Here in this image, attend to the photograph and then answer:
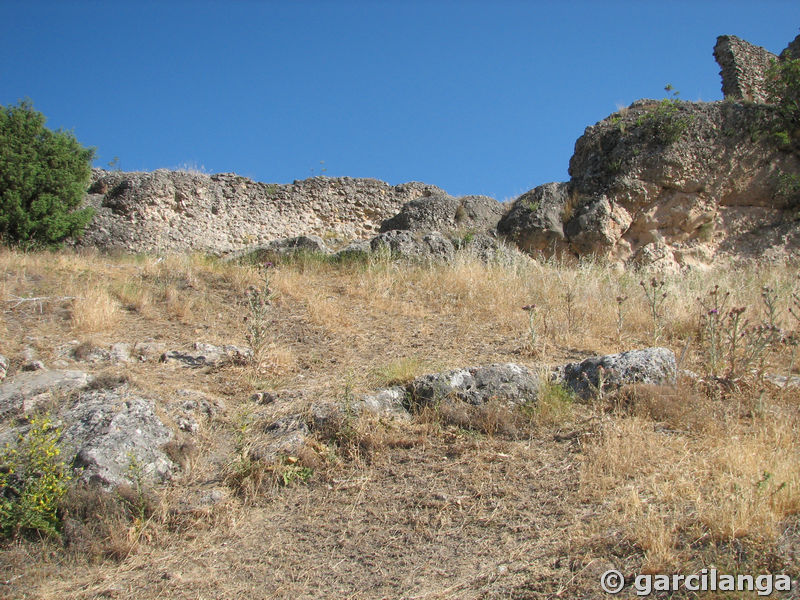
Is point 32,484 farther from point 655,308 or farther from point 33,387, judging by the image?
point 655,308

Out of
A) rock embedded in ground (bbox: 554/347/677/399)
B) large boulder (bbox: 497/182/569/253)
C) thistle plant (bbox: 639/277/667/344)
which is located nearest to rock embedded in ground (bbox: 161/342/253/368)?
rock embedded in ground (bbox: 554/347/677/399)

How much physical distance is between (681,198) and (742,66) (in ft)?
16.8

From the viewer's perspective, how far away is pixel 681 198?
37.7ft

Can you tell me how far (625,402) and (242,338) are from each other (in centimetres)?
399

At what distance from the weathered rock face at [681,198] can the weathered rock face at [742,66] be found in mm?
2188

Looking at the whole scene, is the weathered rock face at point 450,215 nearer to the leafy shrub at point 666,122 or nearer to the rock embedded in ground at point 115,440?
the leafy shrub at point 666,122

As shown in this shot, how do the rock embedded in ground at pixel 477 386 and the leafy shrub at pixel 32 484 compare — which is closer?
the leafy shrub at pixel 32 484

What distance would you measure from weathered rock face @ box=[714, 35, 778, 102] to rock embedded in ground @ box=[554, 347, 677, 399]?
11.2 m

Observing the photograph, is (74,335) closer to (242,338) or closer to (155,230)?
(242,338)

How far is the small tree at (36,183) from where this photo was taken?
37.8ft

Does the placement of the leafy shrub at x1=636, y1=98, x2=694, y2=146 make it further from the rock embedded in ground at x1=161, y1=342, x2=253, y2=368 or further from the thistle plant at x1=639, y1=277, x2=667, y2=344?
the rock embedded in ground at x1=161, y1=342, x2=253, y2=368

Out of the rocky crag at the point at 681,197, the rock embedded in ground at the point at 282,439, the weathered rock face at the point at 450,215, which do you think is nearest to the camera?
the rock embedded in ground at the point at 282,439

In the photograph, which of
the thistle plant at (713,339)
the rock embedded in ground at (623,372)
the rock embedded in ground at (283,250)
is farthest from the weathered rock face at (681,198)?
the rock embedded in ground at (623,372)

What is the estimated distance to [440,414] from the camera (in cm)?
460
